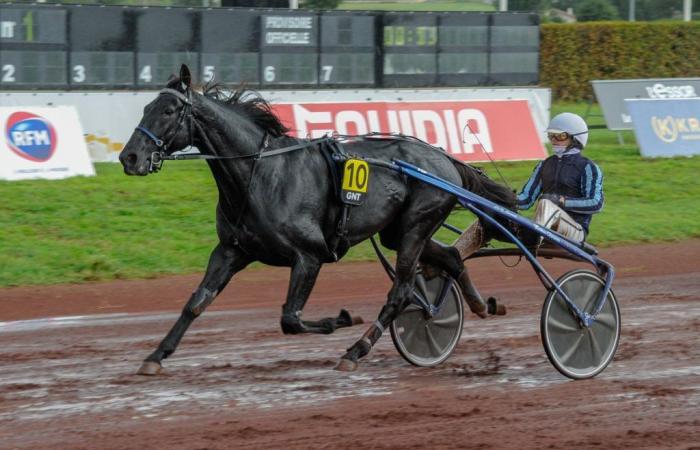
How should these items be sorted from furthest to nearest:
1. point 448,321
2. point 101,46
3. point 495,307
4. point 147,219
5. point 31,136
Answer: point 101,46 < point 31,136 < point 147,219 < point 495,307 < point 448,321

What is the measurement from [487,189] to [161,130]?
208 cm

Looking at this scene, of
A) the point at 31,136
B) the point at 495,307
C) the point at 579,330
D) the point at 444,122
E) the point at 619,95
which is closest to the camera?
the point at 579,330

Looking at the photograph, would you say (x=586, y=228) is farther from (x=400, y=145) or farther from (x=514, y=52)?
(x=514, y=52)

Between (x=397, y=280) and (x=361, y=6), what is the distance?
16.3 metres

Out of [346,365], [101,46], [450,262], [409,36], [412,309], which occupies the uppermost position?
[409,36]

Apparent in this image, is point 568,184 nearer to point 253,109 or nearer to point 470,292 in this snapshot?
point 470,292

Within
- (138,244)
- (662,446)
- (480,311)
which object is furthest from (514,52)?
(662,446)

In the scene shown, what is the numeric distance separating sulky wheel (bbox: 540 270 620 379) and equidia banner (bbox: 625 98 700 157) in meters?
10.8

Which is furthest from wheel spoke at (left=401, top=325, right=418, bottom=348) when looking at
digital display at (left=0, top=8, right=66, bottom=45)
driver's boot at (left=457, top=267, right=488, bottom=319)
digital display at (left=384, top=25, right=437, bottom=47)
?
digital display at (left=384, top=25, right=437, bottom=47)

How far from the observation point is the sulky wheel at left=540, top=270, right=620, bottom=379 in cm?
675

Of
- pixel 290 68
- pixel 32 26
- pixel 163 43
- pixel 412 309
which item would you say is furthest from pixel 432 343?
pixel 290 68

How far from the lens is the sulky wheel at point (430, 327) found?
23.2 ft

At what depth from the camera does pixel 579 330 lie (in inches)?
270

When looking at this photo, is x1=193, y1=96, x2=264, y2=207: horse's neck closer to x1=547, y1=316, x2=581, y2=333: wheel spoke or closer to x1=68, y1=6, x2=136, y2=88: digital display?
x1=547, y1=316, x2=581, y2=333: wheel spoke
